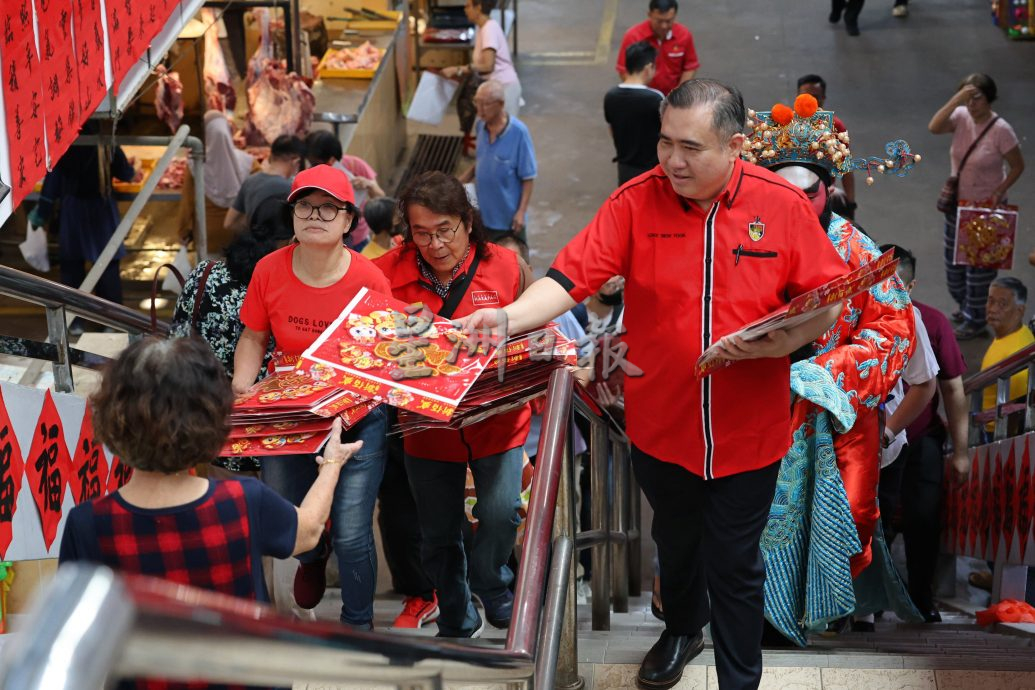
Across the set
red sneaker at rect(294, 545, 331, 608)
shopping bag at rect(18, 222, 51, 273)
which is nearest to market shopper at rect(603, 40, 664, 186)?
shopping bag at rect(18, 222, 51, 273)

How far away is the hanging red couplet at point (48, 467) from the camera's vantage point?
14.5 ft

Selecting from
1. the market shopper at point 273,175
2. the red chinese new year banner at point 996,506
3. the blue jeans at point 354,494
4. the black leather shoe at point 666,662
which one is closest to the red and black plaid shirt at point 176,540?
the blue jeans at point 354,494

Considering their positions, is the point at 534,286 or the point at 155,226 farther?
the point at 155,226

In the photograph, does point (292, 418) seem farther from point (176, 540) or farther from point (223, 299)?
point (176, 540)

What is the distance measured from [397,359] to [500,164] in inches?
199

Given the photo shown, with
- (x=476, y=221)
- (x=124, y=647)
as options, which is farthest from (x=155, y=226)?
(x=124, y=647)

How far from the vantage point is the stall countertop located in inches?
367

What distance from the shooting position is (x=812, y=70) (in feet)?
46.1

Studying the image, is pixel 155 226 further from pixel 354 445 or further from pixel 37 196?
pixel 354 445

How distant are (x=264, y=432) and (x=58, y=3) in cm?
215

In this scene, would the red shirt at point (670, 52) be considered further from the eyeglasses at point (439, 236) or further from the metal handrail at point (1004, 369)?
the eyeglasses at point (439, 236)

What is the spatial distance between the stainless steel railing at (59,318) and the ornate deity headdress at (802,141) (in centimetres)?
231

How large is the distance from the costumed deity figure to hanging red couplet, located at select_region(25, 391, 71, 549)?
255cm

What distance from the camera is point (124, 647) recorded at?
1107mm
